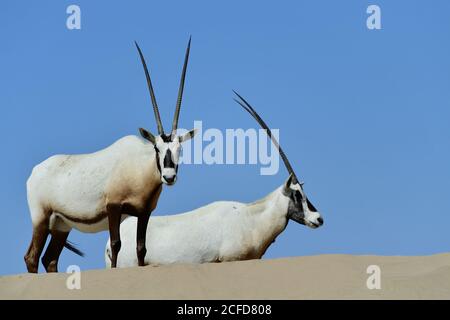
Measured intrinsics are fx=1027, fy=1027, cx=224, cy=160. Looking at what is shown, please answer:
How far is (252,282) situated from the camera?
1022cm

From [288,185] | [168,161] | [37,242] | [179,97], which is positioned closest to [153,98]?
[179,97]

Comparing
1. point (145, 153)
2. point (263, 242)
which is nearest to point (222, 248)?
point (263, 242)

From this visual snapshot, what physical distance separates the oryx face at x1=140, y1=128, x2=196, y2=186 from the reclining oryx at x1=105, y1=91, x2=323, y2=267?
8.38ft

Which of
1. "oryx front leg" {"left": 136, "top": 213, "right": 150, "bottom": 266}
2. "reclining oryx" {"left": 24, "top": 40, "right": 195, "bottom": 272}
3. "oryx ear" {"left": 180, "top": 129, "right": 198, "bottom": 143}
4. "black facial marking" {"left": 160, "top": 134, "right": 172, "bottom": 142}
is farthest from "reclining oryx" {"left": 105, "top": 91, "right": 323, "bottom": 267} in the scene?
"black facial marking" {"left": 160, "top": 134, "right": 172, "bottom": 142}

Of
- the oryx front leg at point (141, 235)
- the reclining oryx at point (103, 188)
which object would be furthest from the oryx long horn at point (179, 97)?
the oryx front leg at point (141, 235)

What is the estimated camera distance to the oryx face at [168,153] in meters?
11.5

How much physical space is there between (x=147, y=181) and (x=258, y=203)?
298 cm

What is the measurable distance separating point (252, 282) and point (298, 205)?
4326mm

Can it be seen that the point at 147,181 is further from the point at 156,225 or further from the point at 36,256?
the point at 156,225

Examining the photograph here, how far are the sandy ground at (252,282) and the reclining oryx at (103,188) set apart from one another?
4.40ft

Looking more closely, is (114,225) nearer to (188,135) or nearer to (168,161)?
(168,161)

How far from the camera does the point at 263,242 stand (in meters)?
14.3

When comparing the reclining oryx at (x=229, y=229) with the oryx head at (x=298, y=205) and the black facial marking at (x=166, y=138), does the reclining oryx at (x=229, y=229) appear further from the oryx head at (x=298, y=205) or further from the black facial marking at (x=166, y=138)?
the black facial marking at (x=166, y=138)

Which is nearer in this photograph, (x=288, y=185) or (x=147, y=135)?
(x=147, y=135)
